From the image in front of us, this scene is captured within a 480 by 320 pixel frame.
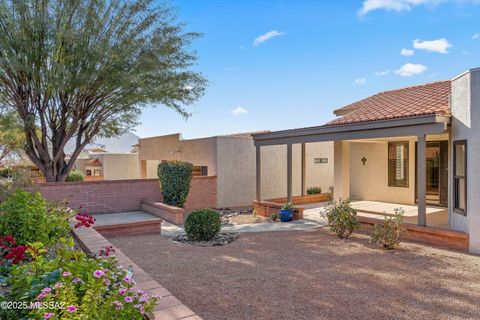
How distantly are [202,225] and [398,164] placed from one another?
884 centimetres

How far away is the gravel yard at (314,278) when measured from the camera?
463 centimetres

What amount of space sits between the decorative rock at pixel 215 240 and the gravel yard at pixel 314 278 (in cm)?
32

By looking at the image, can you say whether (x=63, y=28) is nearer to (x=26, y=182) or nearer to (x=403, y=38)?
(x=26, y=182)

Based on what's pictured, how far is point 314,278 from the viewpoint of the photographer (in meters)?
5.92

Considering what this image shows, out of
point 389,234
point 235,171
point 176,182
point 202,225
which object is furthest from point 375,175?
point 202,225

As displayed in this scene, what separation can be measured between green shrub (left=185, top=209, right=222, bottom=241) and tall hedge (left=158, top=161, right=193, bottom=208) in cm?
466

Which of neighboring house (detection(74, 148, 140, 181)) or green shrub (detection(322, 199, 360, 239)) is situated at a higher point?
neighboring house (detection(74, 148, 140, 181))

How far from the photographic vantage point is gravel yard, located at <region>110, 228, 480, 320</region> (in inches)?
182

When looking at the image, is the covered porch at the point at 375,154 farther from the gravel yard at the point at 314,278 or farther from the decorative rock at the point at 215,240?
the decorative rock at the point at 215,240

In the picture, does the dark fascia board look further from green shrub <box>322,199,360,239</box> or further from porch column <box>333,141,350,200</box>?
green shrub <box>322,199,360,239</box>

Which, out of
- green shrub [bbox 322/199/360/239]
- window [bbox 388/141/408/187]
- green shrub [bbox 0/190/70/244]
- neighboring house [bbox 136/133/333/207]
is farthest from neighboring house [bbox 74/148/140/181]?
green shrub [bbox 0/190/70/244]

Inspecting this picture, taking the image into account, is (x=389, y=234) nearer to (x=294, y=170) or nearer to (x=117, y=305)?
(x=117, y=305)

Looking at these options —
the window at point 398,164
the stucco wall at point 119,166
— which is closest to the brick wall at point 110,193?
the window at point 398,164

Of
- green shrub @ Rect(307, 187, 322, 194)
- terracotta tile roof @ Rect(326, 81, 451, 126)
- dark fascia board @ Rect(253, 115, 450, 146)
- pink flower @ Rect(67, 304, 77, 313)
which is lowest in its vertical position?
green shrub @ Rect(307, 187, 322, 194)
